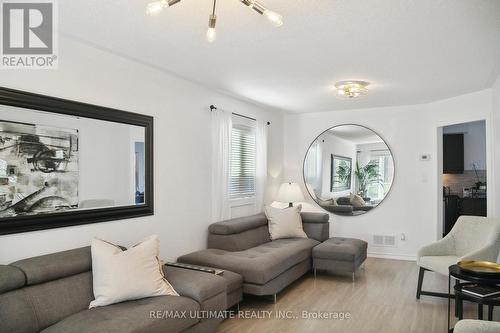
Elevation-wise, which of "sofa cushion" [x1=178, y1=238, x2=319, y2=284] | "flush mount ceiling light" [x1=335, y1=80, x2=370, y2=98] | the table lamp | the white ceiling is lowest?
"sofa cushion" [x1=178, y1=238, x2=319, y2=284]

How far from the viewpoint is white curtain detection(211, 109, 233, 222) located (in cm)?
454

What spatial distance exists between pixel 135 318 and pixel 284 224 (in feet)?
10.0

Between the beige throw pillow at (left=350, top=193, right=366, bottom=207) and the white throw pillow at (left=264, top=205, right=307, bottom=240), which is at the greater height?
the beige throw pillow at (left=350, top=193, right=366, bottom=207)

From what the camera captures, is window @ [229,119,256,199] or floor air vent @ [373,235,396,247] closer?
window @ [229,119,256,199]

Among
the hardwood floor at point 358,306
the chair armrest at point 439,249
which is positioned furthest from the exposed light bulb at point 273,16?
the chair armrest at point 439,249

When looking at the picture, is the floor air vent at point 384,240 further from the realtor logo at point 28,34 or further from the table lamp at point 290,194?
the realtor logo at point 28,34

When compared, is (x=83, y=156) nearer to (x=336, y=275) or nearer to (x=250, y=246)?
(x=250, y=246)

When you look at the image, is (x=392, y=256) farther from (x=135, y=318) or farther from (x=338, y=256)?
(x=135, y=318)

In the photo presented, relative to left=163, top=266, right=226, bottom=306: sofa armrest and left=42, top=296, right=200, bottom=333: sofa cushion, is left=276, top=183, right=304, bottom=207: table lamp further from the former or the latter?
left=42, top=296, right=200, bottom=333: sofa cushion

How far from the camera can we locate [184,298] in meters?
2.65

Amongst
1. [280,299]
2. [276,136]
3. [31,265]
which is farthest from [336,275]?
[31,265]

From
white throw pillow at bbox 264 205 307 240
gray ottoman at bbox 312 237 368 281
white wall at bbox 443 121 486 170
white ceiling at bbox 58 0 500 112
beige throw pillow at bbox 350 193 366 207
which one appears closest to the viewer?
white ceiling at bbox 58 0 500 112

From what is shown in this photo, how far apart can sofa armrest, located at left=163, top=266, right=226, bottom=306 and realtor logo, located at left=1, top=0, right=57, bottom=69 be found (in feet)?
6.35

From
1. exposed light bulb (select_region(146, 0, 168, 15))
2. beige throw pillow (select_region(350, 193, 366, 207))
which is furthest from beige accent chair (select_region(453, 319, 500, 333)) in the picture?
beige throw pillow (select_region(350, 193, 366, 207))
